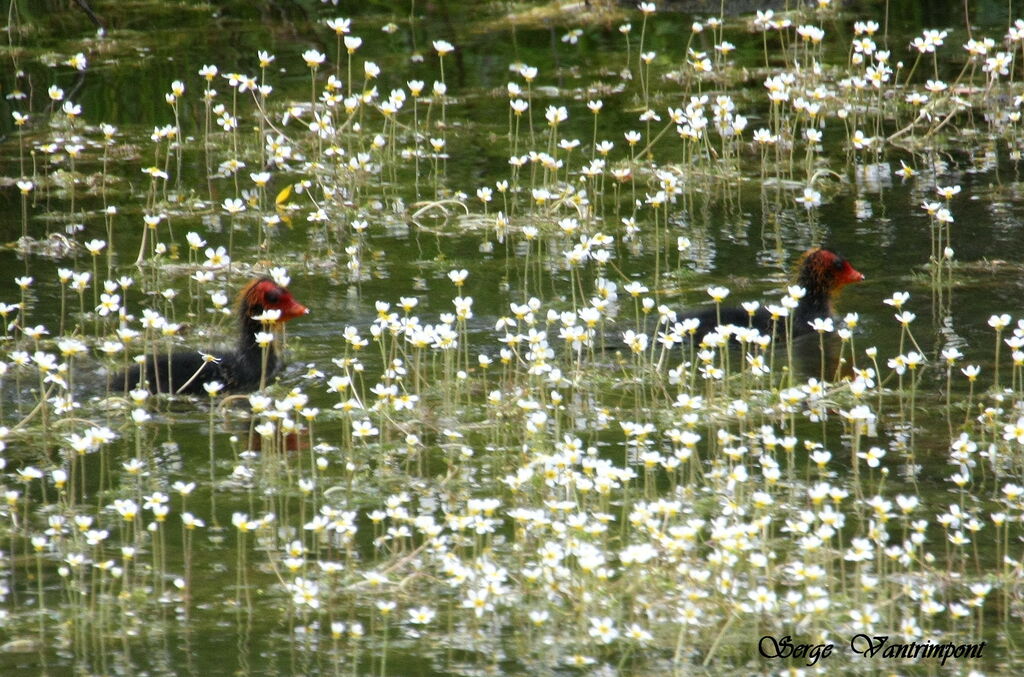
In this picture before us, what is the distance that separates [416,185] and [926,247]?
387cm

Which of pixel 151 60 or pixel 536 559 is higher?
pixel 151 60

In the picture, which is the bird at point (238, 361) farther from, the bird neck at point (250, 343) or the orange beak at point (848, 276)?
the orange beak at point (848, 276)

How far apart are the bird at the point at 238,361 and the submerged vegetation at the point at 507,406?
0.37 ft

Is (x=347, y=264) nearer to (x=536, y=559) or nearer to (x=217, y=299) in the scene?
(x=217, y=299)

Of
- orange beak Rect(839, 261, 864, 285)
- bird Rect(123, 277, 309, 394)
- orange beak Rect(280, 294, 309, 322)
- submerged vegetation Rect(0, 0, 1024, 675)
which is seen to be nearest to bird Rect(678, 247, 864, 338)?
orange beak Rect(839, 261, 864, 285)

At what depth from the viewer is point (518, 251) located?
36.1 ft

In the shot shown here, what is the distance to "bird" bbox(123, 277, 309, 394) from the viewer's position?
8.59 metres

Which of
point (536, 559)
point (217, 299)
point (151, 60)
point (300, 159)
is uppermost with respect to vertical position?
point (151, 60)

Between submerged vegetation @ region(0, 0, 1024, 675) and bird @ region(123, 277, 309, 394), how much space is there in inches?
4.5

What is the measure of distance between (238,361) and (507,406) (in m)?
1.98

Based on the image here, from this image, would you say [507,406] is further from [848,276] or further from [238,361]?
[848,276]

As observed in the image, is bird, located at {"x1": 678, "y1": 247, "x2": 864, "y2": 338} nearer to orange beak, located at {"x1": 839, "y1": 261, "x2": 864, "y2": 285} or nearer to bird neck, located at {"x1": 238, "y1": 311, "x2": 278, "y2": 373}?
orange beak, located at {"x1": 839, "y1": 261, "x2": 864, "y2": 285}

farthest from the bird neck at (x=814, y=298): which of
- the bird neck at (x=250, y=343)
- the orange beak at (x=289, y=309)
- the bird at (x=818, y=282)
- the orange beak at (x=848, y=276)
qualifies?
the bird neck at (x=250, y=343)

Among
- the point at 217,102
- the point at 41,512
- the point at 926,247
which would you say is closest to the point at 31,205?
the point at 217,102
